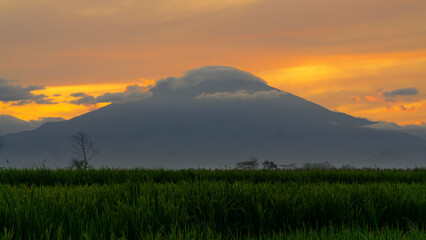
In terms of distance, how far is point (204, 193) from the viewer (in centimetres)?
615

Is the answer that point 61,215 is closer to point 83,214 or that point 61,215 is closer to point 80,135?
point 83,214

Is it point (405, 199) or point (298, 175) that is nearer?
point (405, 199)

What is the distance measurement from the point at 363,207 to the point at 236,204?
219 centimetres

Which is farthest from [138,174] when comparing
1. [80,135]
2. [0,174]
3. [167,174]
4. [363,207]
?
[80,135]

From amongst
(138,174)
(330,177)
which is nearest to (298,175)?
(330,177)

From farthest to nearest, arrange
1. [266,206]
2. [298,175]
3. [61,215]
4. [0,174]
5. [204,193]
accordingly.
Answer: [298,175] < [0,174] < [204,193] < [266,206] < [61,215]

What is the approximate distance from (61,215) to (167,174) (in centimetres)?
729

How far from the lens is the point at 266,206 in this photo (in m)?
5.70

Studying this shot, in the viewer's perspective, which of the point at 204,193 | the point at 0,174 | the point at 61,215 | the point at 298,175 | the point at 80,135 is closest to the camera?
the point at 61,215

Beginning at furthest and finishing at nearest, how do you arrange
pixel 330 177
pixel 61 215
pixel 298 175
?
pixel 330 177, pixel 298 175, pixel 61 215

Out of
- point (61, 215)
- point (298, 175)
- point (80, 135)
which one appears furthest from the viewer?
point (80, 135)

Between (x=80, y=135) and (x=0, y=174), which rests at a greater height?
(x=80, y=135)

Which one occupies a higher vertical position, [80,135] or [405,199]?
[80,135]

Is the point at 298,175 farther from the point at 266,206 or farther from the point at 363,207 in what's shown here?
the point at 266,206
